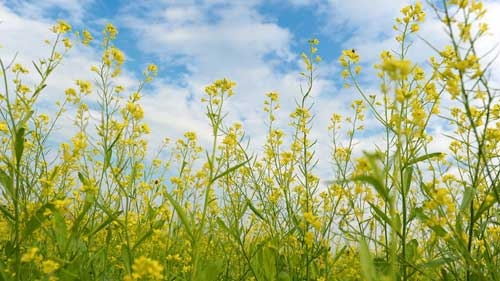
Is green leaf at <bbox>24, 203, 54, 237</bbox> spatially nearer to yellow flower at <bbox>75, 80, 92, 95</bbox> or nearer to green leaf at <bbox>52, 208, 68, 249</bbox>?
green leaf at <bbox>52, 208, 68, 249</bbox>

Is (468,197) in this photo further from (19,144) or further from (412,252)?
(19,144)

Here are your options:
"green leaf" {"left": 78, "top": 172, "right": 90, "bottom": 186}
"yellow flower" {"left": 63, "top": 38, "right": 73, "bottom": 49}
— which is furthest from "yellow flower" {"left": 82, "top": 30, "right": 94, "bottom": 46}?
"green leaf" {"left": 78, "top": 172, "right": 90, "bottom": 186}

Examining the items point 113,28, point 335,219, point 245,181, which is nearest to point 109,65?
→ point 113,28

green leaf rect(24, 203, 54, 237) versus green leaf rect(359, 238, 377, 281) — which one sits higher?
green leaf rect(24, 203, 54, 237)

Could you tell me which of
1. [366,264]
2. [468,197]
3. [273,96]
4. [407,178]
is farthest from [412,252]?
[273,96]

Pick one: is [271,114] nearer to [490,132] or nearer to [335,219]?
[335,219]

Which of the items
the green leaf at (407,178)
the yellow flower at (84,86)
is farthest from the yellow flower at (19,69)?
the green leaf at (407,178)

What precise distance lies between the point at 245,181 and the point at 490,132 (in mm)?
1770

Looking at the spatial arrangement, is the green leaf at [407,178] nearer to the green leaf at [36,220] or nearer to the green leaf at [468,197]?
the green leaf at [468,197]

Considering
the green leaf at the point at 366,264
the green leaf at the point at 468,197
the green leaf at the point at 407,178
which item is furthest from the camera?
the green leaf at the point at 407,178

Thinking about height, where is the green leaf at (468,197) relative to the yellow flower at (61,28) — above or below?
below

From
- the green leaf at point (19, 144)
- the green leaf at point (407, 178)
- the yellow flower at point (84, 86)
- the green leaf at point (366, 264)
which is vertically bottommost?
the green leaf at point (366, 264)

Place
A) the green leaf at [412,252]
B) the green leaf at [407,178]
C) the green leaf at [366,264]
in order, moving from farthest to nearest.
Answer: the green leaf at [412,252] < the green leaf at [407,178] < the green leaf at [366,264]

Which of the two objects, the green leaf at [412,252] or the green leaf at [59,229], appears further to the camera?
the green leaf at [412,252]
